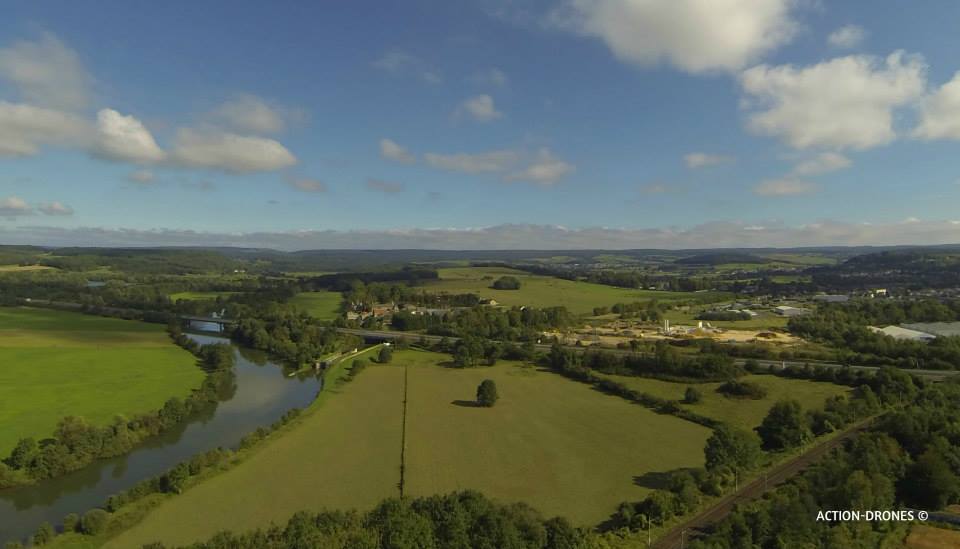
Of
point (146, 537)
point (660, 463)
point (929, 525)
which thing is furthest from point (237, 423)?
point (929, 525)

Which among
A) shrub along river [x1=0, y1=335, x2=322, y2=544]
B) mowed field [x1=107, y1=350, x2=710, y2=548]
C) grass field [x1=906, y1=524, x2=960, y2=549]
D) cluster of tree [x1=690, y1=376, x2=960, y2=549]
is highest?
cluster of tree [x1=690, y1=376, x2=960, y2=549]

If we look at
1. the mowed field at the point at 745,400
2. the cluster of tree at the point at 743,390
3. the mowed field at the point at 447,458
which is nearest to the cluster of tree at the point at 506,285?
the mowed field at the point at 745,400

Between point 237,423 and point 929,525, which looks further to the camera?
point 237,423

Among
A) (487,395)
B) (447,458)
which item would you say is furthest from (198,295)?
(447,458)

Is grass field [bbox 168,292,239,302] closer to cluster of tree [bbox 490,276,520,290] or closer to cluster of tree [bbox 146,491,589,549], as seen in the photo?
cluster of tree [bbox 490,276,520,290]

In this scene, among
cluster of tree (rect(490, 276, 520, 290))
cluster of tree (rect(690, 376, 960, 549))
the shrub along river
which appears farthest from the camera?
cluster of tree (rect(490, 276, 520, 290))

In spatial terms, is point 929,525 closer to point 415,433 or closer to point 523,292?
point 415,433

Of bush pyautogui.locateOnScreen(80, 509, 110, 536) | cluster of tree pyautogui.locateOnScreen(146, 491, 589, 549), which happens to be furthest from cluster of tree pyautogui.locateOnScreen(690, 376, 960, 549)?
bush pyautogui.locateOnScreen(80, 509, 110, 536)

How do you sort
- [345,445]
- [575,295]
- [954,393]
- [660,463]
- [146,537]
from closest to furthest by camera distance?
[146,537]
[660,463]
[345,445]
[954,393]
[575,295]
